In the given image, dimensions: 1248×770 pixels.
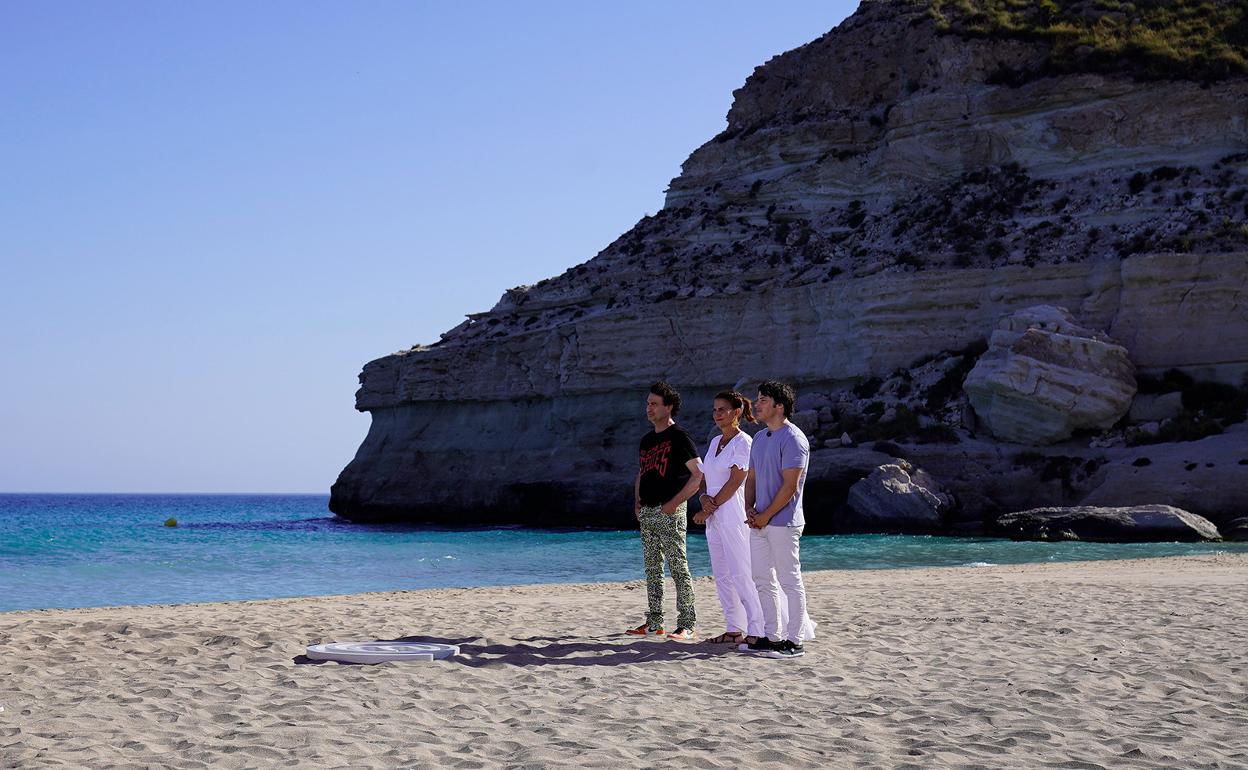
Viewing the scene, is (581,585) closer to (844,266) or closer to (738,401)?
(738,401)

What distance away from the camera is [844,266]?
4375 centimetres

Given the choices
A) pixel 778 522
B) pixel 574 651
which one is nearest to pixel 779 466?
pixel 778 522

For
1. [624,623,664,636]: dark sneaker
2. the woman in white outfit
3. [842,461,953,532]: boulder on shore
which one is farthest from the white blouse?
[842,461,953,532]: boulder on shore

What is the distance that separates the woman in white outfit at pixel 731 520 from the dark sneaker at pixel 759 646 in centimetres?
11

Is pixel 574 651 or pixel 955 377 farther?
pixel 955 377

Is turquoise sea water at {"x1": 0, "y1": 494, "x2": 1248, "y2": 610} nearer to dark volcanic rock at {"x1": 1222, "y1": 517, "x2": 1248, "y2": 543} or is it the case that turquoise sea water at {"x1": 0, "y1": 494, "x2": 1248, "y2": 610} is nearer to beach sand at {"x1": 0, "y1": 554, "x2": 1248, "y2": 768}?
dark volcanic rock at {"x1": 1222, "y1": 517, "x2": 1248, "y2": 543}

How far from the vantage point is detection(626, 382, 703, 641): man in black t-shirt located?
8.73 m

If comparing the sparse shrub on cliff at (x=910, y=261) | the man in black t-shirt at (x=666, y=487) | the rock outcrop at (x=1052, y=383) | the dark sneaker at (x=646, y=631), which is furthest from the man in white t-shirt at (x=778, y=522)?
the sparse shrub on cliff at (x=910, y=261)

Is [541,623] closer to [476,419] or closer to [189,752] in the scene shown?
[189,752]

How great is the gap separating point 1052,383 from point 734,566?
85.2ft

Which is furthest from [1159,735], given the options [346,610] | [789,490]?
[346,610]

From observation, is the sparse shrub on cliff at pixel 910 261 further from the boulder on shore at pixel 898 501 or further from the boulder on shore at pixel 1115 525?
the boulder on shore at pixel 1115 525

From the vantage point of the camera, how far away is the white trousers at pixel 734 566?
28.4 ft

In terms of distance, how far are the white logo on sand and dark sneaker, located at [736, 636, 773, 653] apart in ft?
6.33
